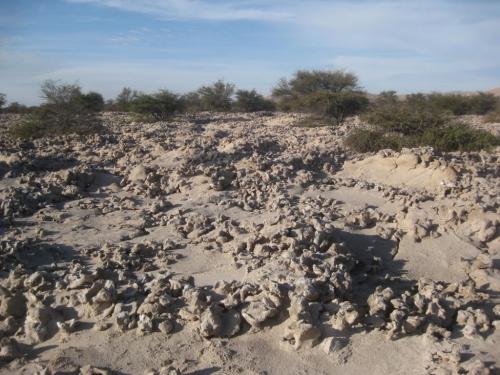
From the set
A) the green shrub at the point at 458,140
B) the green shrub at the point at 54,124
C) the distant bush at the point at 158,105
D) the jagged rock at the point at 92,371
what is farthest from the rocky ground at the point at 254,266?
the distant bush at the point at 158,105

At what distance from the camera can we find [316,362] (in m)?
3.34

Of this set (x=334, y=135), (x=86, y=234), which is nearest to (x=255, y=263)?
(x=86, y=234)

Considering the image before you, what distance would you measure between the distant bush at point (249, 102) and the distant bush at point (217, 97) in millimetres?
418

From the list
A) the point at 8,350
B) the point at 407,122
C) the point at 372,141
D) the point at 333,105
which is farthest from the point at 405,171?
the point at 333,105

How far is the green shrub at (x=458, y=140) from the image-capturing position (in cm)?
899

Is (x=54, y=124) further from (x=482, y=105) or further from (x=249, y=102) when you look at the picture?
(x=482, y=105)

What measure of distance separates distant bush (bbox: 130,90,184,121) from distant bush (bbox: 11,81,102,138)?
4240 mm

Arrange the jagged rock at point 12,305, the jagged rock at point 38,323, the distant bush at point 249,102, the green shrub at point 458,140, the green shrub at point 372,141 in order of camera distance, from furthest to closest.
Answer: the distant bush at point 249,102
the green shrub at point 372,141
the green shrub at point 458,140
the jagged rock at point 12,305
the jagged rock at point 38,323

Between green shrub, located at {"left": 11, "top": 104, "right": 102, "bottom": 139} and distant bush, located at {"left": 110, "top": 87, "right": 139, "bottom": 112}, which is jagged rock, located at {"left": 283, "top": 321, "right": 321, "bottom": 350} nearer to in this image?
green shrub, located at {"left": 11, "top": 104, "right": 102, "bottom": 139}

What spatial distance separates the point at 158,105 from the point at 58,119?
5.74 meters

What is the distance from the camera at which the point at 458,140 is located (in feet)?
30.2

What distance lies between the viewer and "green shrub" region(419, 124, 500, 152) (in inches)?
354

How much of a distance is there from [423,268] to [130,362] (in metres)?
2.89

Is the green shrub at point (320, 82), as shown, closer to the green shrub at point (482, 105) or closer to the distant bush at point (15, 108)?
the green shrub at point (482, 105)
